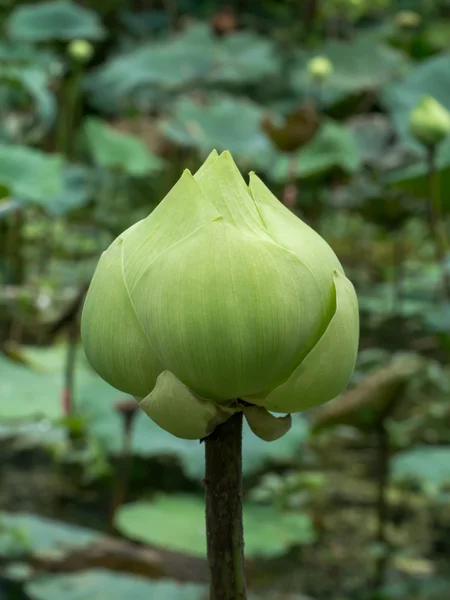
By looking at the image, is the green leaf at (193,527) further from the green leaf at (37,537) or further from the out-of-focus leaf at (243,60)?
the out-of-focus leaf at (243,60)

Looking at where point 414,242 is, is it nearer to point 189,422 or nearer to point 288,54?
point 288,54

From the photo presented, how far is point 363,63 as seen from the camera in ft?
9.20

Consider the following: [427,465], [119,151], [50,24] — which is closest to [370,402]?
[427,465]

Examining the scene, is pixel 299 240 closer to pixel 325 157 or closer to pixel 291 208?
pixel 291 208

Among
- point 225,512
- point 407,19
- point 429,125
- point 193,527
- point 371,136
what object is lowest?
point 193,527

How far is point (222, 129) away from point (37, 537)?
162 centimetres

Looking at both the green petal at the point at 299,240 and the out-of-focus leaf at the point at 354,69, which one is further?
the out-of-focus leaf at the point at 354,69

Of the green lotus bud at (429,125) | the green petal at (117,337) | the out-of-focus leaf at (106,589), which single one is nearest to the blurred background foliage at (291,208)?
the out-of-focus leaf at (106,589)

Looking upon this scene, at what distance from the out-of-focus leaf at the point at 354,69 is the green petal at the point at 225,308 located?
2556 millimetres

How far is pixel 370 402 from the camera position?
1.05m

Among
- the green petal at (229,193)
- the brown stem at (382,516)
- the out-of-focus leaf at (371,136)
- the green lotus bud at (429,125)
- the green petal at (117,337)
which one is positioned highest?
the green petal at (229,193)

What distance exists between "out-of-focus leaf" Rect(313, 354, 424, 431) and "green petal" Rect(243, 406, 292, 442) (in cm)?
80

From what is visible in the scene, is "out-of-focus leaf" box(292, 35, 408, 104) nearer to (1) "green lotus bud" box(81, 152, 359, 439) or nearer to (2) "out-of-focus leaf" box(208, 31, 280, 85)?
(2) "out-of-focus leaf" box(208, 31, 280, 85)

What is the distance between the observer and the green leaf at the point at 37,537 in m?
0.86
